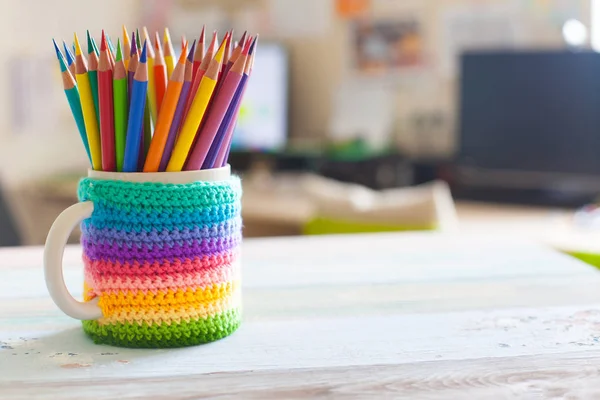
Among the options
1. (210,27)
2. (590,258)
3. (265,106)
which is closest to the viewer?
(590,258)

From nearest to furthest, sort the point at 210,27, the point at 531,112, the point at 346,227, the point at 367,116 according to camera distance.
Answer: the point at 346,227, the point at 531,112, the point at 367,116, the point at 210,27

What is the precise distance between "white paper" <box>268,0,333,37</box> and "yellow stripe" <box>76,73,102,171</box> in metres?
2.22

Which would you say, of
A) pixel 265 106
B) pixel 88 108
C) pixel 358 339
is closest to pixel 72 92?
pixel 88 108

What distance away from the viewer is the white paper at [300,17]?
2.71 metres

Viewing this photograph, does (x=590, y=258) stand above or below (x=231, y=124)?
below

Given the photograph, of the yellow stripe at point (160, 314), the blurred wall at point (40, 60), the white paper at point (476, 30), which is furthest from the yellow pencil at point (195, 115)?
the blurred wall at point (40, 60)

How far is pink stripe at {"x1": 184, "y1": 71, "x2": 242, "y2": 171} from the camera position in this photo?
0.54m

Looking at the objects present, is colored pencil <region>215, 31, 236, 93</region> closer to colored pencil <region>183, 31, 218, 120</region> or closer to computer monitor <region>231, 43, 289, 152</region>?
colored pencil <region>183, 31, 218, 120</region>

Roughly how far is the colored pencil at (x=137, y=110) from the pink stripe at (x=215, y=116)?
0.04m

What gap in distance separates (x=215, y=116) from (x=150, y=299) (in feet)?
0.46

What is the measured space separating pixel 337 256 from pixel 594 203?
1449mm

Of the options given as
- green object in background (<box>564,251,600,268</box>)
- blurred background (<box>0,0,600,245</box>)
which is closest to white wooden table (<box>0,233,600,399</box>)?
green object in background (<box>564,251,600,268</box>)

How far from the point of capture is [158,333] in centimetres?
55

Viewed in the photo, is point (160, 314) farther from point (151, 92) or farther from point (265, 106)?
point (265, 106)
